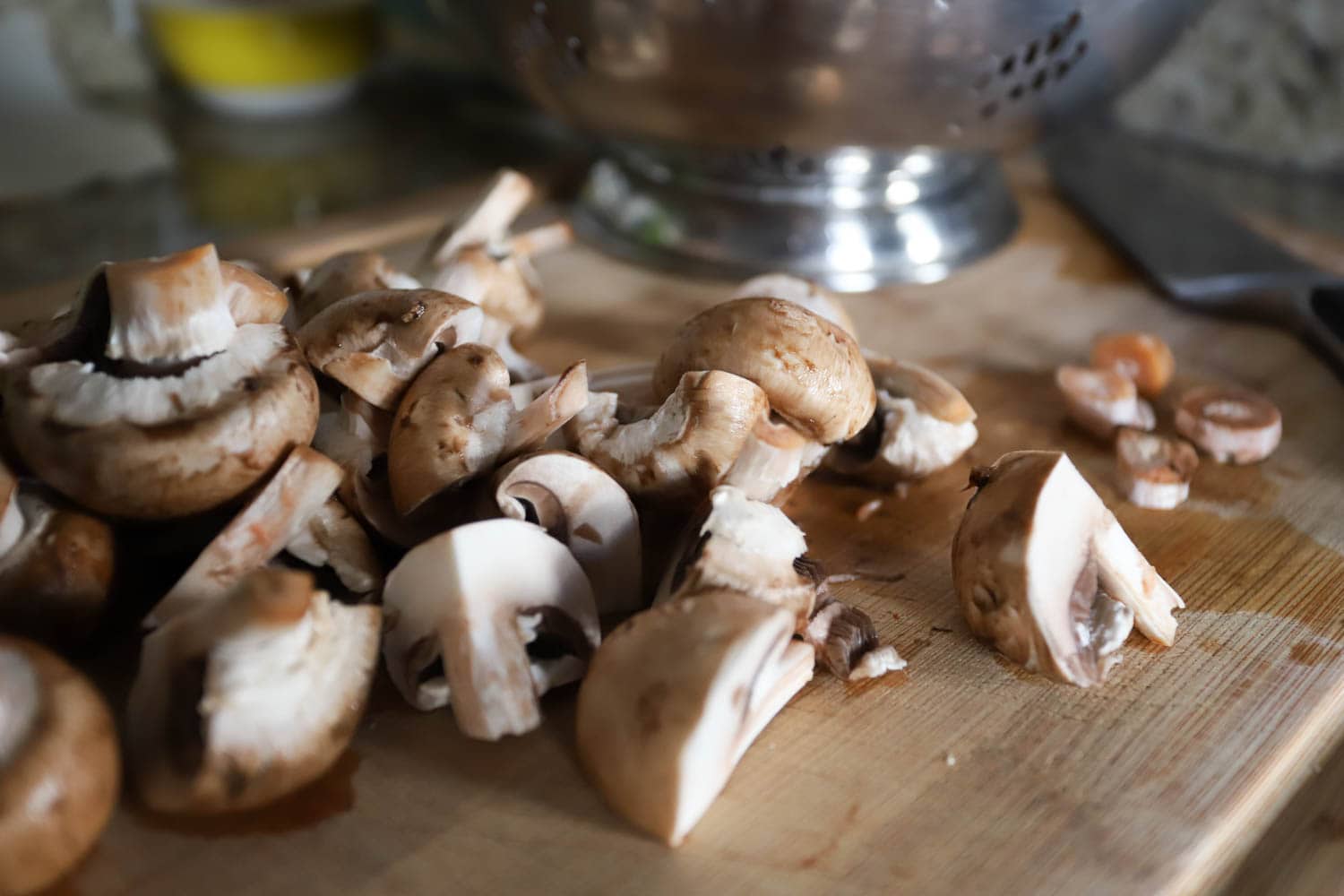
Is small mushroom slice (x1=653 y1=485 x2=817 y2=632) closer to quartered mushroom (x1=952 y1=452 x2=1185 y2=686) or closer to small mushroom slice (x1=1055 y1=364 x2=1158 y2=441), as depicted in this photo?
quartered mushroom (x1=952 y1=452 x2=1185 y2=686)

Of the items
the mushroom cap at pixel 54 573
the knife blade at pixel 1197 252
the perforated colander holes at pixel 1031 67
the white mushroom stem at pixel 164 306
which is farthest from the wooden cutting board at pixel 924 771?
the perforated colander holes at pixel 1031 67

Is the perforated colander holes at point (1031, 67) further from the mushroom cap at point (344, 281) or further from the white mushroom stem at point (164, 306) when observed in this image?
the white mushroom stem at point (164, 306)

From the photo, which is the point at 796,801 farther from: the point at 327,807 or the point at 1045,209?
the point at 1045,209

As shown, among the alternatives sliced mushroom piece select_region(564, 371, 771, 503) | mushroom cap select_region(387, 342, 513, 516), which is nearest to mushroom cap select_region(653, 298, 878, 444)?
sliced mushroom piece select_region(564, 371, 771, 503)

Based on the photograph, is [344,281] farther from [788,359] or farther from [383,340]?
[788,359]

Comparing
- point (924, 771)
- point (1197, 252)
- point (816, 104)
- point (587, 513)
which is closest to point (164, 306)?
point (587, 513)

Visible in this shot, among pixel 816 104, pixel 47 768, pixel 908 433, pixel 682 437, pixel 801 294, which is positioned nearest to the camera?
pixel 47 768

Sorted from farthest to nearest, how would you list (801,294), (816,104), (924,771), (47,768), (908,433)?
(816,104)
(801,294)
(908,433)
(924,771)
(47,768)
